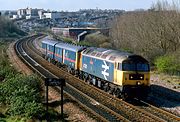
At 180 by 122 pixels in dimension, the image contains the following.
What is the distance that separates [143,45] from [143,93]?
28.0 metres

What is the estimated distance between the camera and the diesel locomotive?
23500mm

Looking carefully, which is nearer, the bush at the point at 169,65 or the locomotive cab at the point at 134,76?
the locomotive cab at the point at 134,76

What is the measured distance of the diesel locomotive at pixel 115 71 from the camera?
77.1ft

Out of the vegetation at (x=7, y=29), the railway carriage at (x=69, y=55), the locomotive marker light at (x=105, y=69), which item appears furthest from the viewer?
the vegetation at (x=7, y=29)

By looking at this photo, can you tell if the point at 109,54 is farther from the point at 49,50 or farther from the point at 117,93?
the point at 49,50

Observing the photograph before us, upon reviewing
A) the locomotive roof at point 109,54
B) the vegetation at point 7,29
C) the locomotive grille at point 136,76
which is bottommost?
the vegetation at point 7,29

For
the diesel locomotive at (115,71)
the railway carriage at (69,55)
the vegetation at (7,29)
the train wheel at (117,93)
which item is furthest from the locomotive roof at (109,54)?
the vegetation at (7,29)

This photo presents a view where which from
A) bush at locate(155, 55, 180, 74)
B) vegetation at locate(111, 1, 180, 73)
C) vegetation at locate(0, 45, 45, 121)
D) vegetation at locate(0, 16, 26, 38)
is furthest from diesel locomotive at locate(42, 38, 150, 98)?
vegetation at locate(0, 16, 26, 38)

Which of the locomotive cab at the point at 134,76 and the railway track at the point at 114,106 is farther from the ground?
the locomotive cab at the point at 134,76

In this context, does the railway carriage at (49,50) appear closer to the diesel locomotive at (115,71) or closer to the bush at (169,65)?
the diesel locomotive at (115,71)

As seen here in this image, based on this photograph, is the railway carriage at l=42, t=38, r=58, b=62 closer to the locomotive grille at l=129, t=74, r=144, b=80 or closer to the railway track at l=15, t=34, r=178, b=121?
the railway track at l=15, t=34, r=178, b=121

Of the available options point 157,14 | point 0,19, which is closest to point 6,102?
point 157,14

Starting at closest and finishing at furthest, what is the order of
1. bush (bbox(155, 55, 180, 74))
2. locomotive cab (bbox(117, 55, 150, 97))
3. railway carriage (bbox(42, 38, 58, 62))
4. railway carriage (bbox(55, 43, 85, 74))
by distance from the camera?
locomotive cab (bbox(117, 55, 150, 97)), railway carriage (bbox(55, 43, 85, 74)), bush (bbox(155, 55, 180, 74)), railway carriage (bbox(42, 38, 58, 62))

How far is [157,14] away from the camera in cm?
5203
